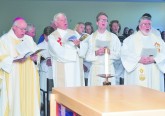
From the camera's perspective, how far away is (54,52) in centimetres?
579

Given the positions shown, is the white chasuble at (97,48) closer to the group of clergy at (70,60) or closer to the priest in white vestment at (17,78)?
the group of clergy at (70,60)

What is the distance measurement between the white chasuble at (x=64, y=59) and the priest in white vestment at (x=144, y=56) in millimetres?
794

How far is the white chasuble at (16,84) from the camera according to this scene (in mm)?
5227

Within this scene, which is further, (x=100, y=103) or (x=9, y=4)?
(x=9, y=4)

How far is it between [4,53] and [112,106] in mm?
A: 3839

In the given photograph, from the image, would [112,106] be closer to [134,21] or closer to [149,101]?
[149,101]

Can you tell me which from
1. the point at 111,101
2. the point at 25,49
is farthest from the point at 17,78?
the point at 111,101

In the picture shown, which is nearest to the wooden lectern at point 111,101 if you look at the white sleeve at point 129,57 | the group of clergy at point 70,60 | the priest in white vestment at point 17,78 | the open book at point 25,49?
the group of clergy at point 70,60

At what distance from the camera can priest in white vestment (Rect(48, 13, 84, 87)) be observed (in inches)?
226

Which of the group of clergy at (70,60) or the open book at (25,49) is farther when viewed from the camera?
the group of clergy at (70,60)

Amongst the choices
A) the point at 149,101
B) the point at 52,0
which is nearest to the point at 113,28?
the point at 52,0

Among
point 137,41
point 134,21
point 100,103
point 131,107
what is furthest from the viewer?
point 134,21

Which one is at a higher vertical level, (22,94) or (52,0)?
(52,0)

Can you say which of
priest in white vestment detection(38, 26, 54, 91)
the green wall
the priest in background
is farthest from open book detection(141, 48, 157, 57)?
the green wall
